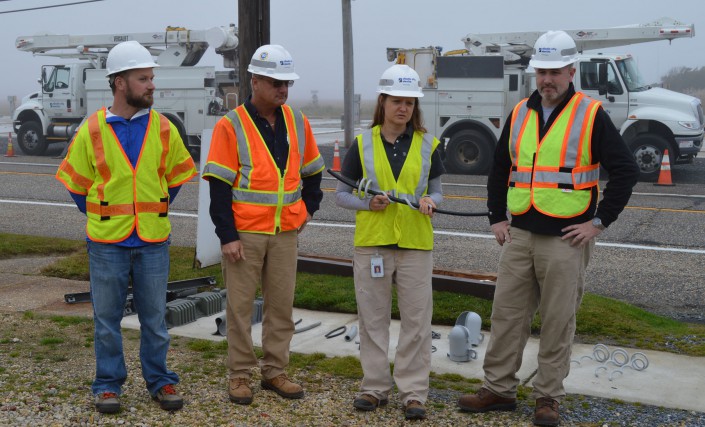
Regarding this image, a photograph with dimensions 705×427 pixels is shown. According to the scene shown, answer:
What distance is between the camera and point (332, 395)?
17.9 feet

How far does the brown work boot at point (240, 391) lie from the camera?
5.25m

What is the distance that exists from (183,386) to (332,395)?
0.88m

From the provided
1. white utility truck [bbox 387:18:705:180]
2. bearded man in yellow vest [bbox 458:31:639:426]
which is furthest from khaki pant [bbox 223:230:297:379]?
white utility truck [bbox 387:18:705:180]

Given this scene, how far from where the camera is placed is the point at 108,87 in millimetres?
23984

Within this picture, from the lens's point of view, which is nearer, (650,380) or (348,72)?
(650,380)

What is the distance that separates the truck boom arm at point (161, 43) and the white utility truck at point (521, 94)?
5.03 meters

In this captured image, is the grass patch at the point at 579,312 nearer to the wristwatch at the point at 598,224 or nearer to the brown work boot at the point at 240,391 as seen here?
the brown work boot at the point at 240,391

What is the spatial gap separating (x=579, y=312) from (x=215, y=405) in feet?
11.2

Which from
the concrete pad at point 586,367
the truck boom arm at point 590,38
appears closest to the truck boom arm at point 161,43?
the truck boom arm at point 590,38

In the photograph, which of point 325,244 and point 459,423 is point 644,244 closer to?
point 325,244

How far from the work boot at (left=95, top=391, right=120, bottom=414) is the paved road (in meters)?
4.96

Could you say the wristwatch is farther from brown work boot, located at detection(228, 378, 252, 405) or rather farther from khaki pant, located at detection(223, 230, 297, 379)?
brown work boot, located at detection(228, 378, 252, 405)

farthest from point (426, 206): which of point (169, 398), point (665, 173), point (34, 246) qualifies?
point (665, 173)

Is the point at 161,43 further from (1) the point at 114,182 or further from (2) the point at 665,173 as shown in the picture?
(1) the point at 114,182
